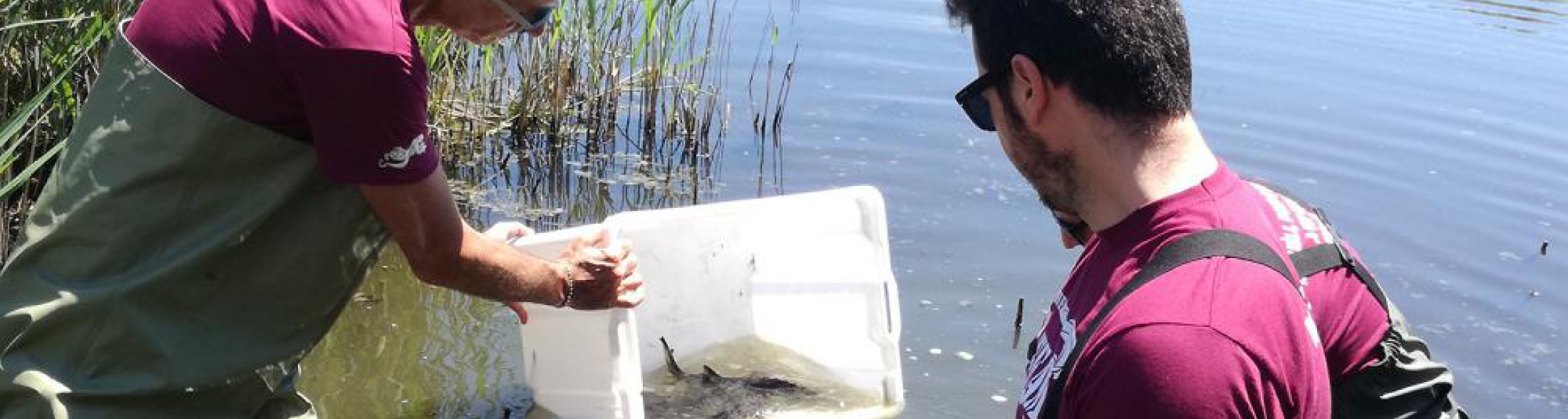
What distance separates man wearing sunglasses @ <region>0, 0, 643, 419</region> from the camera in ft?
7.27

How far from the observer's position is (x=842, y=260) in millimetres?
4137

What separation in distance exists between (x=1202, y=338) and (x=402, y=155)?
1.21 m

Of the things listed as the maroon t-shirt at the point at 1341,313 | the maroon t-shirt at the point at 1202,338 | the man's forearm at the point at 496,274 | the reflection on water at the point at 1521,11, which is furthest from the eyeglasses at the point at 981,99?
the reflection on water at the point at 1521,11

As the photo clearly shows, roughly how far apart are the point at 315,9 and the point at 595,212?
4.60m

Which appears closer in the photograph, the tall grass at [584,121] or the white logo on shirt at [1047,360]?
the white logo on shirt at [1047,360]

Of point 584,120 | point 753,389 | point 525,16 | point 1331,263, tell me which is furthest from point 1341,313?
point 584,120

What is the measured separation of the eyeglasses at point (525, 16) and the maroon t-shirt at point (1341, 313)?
128cm

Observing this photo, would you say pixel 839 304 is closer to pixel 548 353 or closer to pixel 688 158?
pixel 548 353

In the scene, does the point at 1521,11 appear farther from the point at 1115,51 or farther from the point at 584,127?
the point at 1115,51

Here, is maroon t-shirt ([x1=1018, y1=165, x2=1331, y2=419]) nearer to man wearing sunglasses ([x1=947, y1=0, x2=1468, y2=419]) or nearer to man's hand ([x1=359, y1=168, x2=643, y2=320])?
man wearing sunglasses ([x1=947, y1=0, x2=1468, y2=419])

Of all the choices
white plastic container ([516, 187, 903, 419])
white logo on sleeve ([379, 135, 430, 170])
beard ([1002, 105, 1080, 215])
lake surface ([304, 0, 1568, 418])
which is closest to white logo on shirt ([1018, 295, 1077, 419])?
beard ([1002, 105, 1080, 215])

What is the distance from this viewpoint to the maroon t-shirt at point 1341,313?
1787 mm

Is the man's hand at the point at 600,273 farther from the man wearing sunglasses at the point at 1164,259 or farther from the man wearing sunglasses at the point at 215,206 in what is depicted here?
the man wearing sunglasses at the point at 1164,259

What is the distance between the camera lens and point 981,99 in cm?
194
